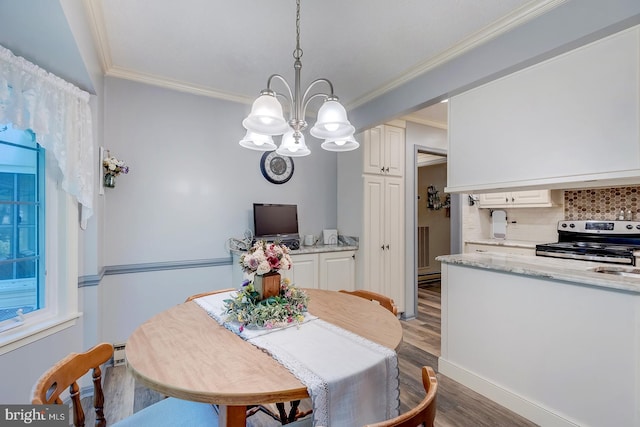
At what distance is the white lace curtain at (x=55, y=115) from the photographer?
5.15ft

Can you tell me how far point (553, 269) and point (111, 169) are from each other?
3.28 meters

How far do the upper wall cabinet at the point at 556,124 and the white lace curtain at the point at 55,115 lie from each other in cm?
274

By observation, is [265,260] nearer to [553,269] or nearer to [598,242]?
[553,269]

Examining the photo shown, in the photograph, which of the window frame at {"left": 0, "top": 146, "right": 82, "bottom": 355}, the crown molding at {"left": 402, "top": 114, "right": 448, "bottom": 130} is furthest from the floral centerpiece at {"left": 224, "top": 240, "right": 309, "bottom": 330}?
the crown molding at {"left": 402, "top": 114, "right": 448, "bottom": 130}

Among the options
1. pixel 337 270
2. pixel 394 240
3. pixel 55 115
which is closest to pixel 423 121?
pixel 394 240

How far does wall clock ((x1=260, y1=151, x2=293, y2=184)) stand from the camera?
331cm

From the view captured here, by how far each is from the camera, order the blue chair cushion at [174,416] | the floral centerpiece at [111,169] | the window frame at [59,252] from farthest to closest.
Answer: the floral centerpiece at [111,169], the window frame at [59,252], the blue chair cushion at [174,416]

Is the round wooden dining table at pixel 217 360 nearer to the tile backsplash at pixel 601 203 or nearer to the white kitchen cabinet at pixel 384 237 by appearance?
the white kitchen cabinet at pixel 384 237

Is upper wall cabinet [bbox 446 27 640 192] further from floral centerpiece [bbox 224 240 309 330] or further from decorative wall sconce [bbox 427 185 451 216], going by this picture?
decorative wall sconce [bbox 427 185 451 216]

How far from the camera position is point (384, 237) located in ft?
11.6

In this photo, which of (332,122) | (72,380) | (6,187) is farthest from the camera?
(6,187)

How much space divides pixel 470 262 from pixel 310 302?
4.19 ft

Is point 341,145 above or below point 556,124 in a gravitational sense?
below

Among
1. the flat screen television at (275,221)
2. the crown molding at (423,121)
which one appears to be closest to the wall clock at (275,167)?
the flat screen television at (275,221)
